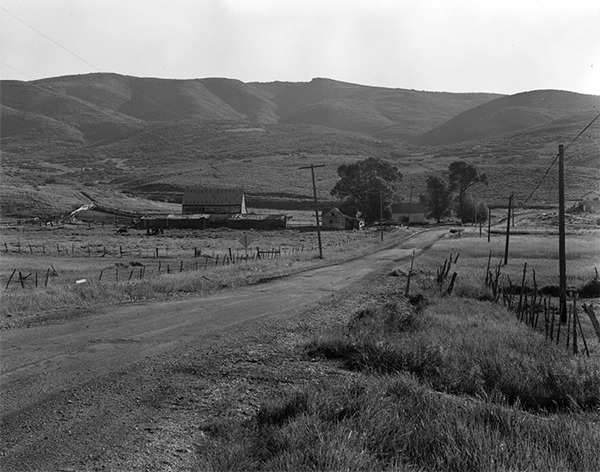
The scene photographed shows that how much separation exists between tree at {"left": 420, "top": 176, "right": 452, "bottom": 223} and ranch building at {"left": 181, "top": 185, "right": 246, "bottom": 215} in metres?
39.1

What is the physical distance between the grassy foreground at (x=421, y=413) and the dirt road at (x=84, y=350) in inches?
80.5

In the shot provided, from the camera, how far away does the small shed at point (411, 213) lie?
12065cm

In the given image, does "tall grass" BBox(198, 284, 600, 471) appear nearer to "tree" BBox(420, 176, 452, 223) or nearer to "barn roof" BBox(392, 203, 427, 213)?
"tree" BBox(420, 176, 452, 223)

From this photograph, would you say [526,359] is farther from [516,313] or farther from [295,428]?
[516,313]

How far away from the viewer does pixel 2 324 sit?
41.9ft

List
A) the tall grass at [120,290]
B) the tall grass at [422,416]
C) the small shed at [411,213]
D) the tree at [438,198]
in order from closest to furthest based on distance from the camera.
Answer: the tall grass at [422,416], the tall grass at [120,290], the tree at [438,198], the small shed at [411,213]

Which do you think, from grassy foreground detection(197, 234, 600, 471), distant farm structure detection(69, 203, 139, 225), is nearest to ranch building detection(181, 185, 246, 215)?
distant farm structure detection(69, 203, 139, 225)

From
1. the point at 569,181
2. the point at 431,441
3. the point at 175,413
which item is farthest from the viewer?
the point at 569,181

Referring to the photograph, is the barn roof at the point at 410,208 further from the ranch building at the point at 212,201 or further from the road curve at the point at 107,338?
the road curve at the point at 107,338

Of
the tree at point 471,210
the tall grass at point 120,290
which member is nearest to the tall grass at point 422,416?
the tall grass at point 120,290

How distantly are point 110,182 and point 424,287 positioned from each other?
6547 inches

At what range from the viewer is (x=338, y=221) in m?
99.9

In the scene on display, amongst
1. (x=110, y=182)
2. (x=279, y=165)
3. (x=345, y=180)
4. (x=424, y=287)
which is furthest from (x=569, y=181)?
(x=110, y=182)

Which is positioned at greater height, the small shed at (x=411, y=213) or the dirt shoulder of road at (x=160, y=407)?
the dirt shoulder of road at (x=160, y=407)
